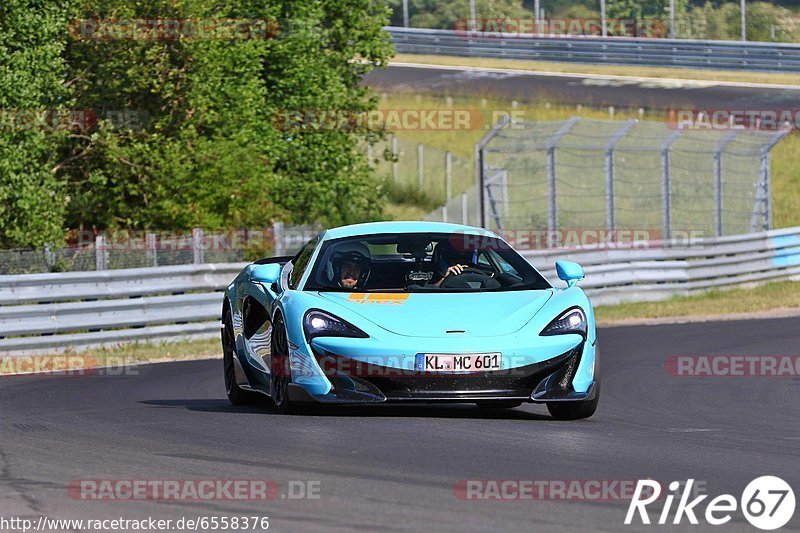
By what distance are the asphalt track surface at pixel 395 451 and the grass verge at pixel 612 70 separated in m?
34.9

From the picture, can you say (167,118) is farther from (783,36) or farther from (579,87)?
(783,36)

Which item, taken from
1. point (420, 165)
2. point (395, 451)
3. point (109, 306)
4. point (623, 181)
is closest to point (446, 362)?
point (395, 451)

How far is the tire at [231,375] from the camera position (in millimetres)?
10797

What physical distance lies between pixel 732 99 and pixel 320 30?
17383 mm

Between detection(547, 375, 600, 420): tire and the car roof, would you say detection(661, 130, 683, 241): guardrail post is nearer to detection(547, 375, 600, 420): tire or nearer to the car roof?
the car roof

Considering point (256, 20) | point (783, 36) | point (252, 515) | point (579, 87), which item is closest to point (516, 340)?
point (252, 515)

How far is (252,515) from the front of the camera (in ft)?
19.1

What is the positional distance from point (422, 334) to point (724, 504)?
3060 mm

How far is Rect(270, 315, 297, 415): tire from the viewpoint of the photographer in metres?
9.09

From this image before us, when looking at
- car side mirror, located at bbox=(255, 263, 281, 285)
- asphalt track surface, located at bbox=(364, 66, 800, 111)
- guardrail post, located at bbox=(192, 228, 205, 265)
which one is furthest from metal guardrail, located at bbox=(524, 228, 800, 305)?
asphalt track surface, located at bbox=(364, 66, 800, 111)

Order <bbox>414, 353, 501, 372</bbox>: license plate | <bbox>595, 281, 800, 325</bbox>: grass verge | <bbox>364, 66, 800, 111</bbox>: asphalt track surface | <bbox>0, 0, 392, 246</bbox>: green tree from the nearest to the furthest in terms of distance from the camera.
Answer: <bbox>414, 353, 501, 372</bbox>: license plate < <bbox>0, 0, 392, 246</bbox>: green tree < <bbox>595, 281, 800, 325</bbox>: grass verge < <bbox>364, 66, 800, 111</bbox>: asphalt track surface

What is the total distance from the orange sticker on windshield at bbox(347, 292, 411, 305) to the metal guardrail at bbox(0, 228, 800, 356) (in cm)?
868

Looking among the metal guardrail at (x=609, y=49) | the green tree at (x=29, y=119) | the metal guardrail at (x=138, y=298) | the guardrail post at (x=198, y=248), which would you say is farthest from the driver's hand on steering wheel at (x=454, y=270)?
Answer: the metal guardrail at (x=609, y=49)

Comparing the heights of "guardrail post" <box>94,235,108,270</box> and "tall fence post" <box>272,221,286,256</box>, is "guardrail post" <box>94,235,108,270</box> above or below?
above
